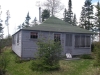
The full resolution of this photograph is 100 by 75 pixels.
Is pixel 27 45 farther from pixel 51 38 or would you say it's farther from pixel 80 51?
pixel 80 51

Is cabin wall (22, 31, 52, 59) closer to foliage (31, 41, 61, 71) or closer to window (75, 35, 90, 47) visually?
window (75, 35, 90, 47)

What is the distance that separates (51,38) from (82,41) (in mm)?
3981

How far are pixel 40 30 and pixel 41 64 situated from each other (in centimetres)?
598

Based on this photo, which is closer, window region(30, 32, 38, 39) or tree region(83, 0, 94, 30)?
window region(30, 32, 38, 39)

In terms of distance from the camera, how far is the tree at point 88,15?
104 ft

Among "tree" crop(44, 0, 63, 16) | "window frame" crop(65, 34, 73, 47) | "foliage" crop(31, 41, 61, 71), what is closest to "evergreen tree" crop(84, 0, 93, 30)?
"tree" crop(44, 0, 63, 16)

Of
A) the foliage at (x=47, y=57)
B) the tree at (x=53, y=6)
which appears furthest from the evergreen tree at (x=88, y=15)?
the foliage at (x=47, y=57)

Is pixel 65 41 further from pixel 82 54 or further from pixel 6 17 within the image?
pixel 6 17

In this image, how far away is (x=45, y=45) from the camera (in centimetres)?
984

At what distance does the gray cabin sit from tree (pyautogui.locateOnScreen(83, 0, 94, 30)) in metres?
14.9

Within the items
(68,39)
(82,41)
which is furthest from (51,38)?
(82,41)

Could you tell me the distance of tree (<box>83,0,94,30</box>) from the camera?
31558mm

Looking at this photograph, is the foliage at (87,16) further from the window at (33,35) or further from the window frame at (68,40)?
the window at (33,35)

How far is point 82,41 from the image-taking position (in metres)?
17.1
